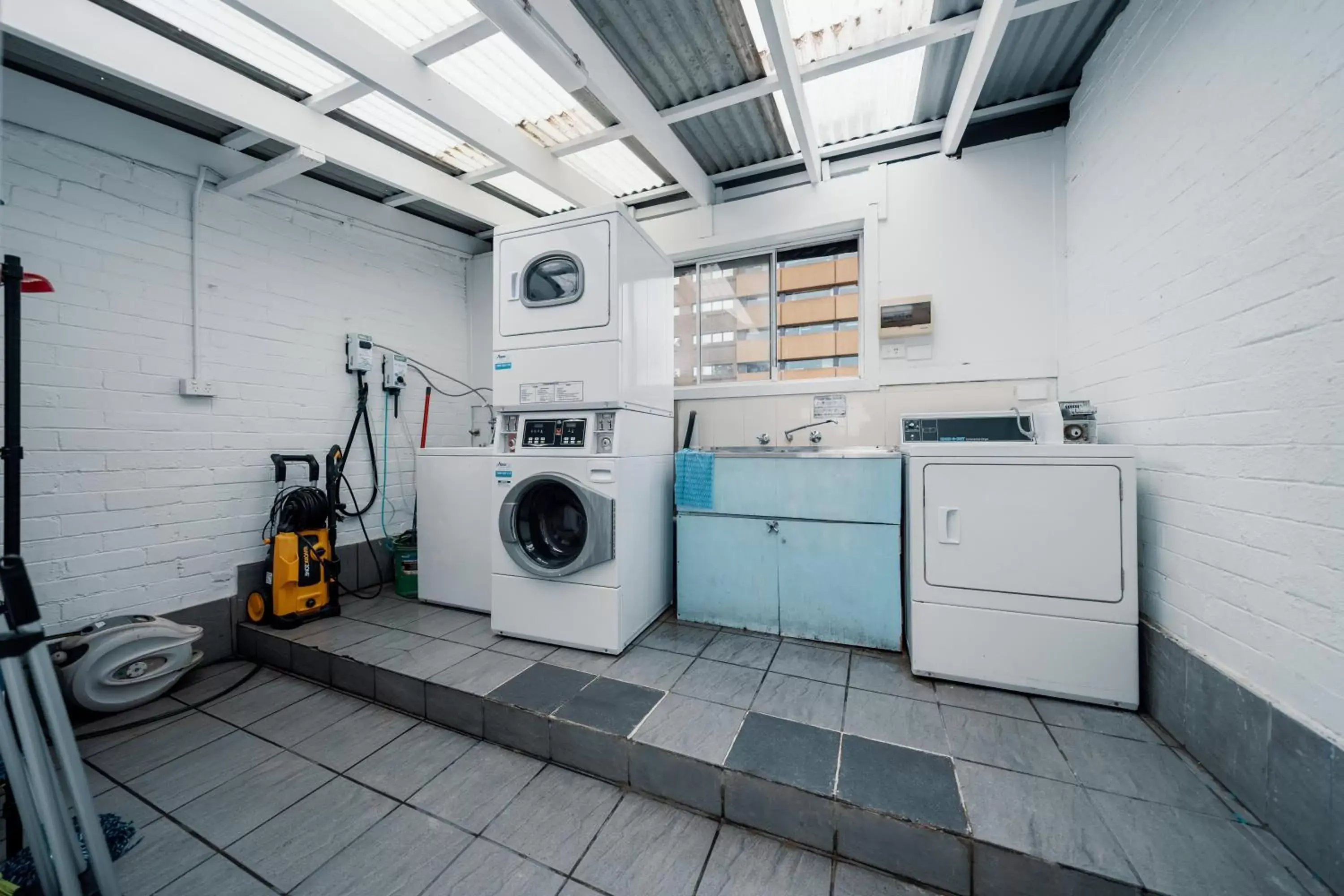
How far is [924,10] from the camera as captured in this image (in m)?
2.03

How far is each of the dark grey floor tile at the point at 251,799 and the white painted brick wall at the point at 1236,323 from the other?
3.02 m

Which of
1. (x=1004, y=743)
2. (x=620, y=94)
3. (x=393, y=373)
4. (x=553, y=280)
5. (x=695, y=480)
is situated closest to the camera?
(x=1004, y=743)

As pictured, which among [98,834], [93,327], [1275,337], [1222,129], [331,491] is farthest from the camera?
[331,491]

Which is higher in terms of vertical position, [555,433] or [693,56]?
[693,56]

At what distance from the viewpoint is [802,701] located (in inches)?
72.7

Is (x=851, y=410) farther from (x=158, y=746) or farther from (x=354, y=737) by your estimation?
(x=158, y=746)

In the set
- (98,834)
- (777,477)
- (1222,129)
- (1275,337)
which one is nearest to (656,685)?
(777,477)

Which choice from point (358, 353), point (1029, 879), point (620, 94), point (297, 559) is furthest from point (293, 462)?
point (1029, 879)

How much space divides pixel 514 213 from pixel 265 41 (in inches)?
65.1

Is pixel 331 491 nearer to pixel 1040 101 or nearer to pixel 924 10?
pixel 924 10

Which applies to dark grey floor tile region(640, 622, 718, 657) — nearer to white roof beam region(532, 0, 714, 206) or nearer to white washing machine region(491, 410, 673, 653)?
white washing machine region(491, 410, 673, 653)

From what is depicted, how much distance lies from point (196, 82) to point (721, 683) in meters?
3.47

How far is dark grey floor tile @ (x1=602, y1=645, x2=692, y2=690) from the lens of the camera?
1990 mm

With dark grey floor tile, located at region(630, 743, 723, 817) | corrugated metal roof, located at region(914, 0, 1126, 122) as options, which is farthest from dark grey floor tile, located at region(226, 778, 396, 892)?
corrugated metal roof, located at region(914, 0, 1126, 122)
